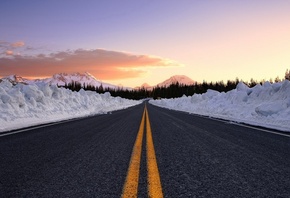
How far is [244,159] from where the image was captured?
4711mm

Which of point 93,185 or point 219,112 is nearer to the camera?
point 93,185

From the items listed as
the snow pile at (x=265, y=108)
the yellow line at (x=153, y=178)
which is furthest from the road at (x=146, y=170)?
the snow pile at (x=265, y=108)

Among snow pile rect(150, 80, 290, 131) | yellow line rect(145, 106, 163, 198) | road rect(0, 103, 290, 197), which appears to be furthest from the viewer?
snow pile rect(150, 80, 290, 131)

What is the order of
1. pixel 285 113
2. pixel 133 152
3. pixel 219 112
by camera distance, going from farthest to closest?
pixel 219 112 < pixel 285 113 < pixel 133 152

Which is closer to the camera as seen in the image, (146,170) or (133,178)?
(133,178)

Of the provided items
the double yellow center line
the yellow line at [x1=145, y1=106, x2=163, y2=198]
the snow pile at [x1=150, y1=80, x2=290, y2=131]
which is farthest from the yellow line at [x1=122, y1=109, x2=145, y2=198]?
the snow pile at [x1=150, y1=80, x2=290, y2=131]

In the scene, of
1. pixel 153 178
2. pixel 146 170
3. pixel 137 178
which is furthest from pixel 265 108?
pixel 137 178

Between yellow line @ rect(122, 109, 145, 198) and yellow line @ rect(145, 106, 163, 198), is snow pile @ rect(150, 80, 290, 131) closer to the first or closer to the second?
yellow line @ rect(145, 106, 163, 198)

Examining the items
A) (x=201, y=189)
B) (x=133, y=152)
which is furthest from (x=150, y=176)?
(x=133, y=152)

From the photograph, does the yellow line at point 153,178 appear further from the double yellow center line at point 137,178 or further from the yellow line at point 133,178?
the yellow line at point 133,178

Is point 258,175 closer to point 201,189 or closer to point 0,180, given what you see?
point 201,189

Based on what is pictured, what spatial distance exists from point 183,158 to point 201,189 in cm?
173

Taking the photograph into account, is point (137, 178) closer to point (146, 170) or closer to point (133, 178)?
point (133, 178)

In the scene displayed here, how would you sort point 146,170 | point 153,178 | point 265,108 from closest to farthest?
point 153,178 → point 146,170 → point 265,108
